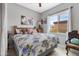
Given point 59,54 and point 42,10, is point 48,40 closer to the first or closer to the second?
point 59,54

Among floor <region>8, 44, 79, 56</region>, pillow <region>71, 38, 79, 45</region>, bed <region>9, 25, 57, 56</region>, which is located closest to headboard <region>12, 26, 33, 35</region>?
bed <region>9, 25, 57, 56</region>

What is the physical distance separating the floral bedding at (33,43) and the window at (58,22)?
11 centimetres

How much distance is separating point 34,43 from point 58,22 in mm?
404

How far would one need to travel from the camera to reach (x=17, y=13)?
1348mm

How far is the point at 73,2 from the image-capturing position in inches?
50.5

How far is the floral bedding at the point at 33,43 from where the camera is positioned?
1.28m

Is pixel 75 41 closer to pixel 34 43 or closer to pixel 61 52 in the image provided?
pixel 61 52

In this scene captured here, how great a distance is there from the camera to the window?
135 centimetres

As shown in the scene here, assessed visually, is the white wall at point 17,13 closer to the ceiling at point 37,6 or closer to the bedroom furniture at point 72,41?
the ceiling at point 37,6

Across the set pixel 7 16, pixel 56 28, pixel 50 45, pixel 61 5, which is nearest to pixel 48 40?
pixel 50 45

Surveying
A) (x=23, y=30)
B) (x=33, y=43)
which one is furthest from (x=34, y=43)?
(x=23, y=30)

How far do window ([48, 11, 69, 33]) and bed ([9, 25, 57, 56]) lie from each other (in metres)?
0.11

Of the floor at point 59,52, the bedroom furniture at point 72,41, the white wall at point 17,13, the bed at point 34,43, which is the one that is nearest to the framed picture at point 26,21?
the white wall at point 17,13

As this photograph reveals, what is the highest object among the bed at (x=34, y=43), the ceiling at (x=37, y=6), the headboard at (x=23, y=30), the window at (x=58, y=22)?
the ceiling at (x=37, y=6)
